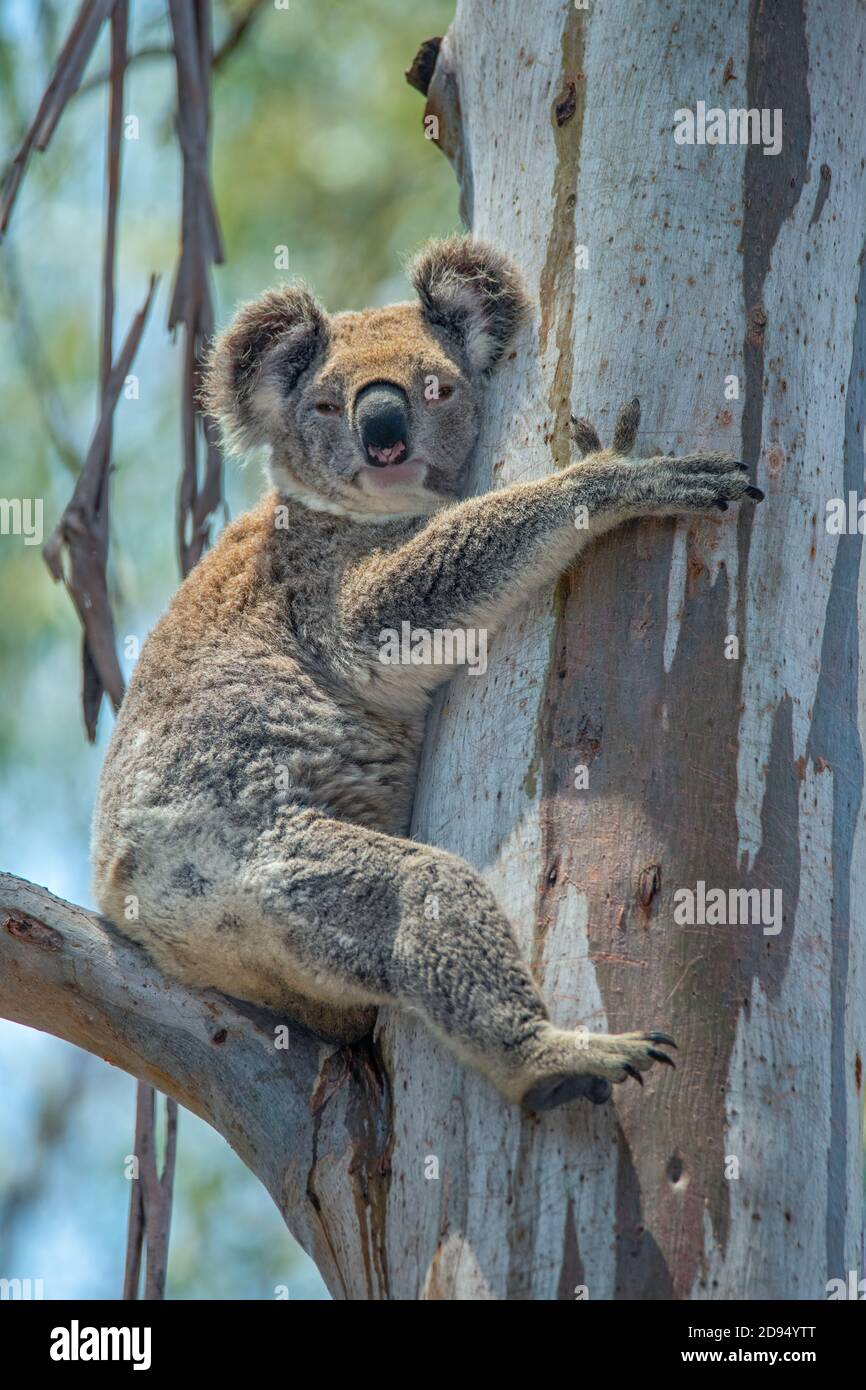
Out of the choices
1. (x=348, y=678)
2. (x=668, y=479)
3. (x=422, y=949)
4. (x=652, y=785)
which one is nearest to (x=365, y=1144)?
(x=422, y=949)

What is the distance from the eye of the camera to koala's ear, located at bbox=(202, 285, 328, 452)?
164 inches

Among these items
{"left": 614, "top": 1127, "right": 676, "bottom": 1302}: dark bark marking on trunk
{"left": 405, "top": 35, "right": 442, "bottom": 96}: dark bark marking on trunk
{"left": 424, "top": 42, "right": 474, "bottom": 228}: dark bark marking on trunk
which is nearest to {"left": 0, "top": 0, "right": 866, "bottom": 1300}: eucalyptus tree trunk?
{"left": 614, "top": 1127, "right": 676, "bottom": 1302}: dark bark marking on trunk

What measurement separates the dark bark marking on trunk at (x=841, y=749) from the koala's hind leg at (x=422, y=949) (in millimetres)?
410

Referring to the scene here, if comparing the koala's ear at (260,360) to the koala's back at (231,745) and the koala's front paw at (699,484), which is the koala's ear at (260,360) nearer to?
the koala's back at (231,745)

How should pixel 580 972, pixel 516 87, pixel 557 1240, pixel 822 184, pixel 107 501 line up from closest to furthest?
pixel 557 1240, pixel 580 972, pixel 822 184, pixel 516 87, pixel 107 501

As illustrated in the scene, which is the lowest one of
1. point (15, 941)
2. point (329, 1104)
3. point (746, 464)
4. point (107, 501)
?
point (329, 1104)

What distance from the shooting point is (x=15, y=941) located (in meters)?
3.07

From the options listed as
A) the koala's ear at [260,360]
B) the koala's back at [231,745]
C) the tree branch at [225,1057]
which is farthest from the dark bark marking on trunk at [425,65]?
the tree branch at [225,1057]

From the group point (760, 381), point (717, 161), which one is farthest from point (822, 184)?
point (760, 381)

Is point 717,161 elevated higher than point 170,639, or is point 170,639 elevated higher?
point 717,161

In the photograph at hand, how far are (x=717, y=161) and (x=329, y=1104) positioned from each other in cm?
219

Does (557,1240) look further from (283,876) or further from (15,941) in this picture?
(15,941)

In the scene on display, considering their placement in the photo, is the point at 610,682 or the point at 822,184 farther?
the point at 822,184

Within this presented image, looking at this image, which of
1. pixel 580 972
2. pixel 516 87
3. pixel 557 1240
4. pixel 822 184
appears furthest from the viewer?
pixel 516 87
